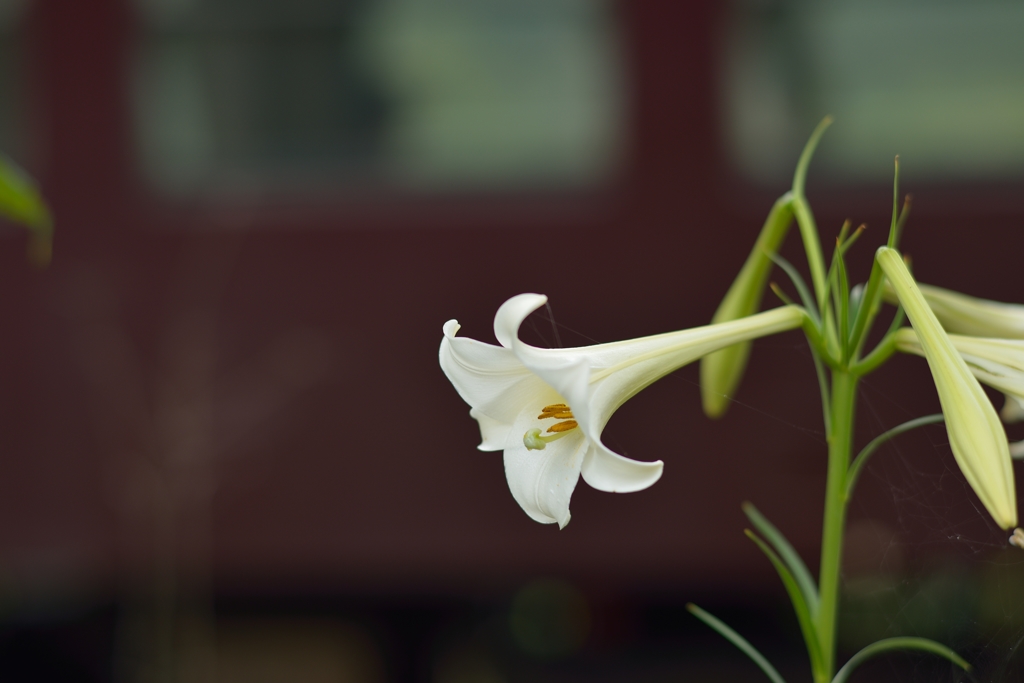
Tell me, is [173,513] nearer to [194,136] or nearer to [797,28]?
[194,136]

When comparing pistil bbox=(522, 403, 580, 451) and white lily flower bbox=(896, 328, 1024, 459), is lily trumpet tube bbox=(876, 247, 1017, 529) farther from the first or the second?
pistil bbox=(522, 403, 580, 451)

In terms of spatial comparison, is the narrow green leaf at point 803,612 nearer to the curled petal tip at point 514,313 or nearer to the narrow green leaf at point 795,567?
the narrow green leaf at point 795,567

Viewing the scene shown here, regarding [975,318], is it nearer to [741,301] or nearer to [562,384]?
[741,301]

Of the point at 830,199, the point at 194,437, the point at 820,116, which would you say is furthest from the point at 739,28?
the point at 194,437

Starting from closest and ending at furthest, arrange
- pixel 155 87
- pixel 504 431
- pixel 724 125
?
pixel 504 431, pixel 724 125, pixel 155 87

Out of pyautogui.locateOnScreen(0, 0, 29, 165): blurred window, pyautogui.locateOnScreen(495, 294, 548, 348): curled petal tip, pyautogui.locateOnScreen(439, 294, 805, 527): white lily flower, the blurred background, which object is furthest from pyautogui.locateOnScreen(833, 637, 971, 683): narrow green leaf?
pyautogui.locateOnScreen(0, 0, 29, 165): blurred window
